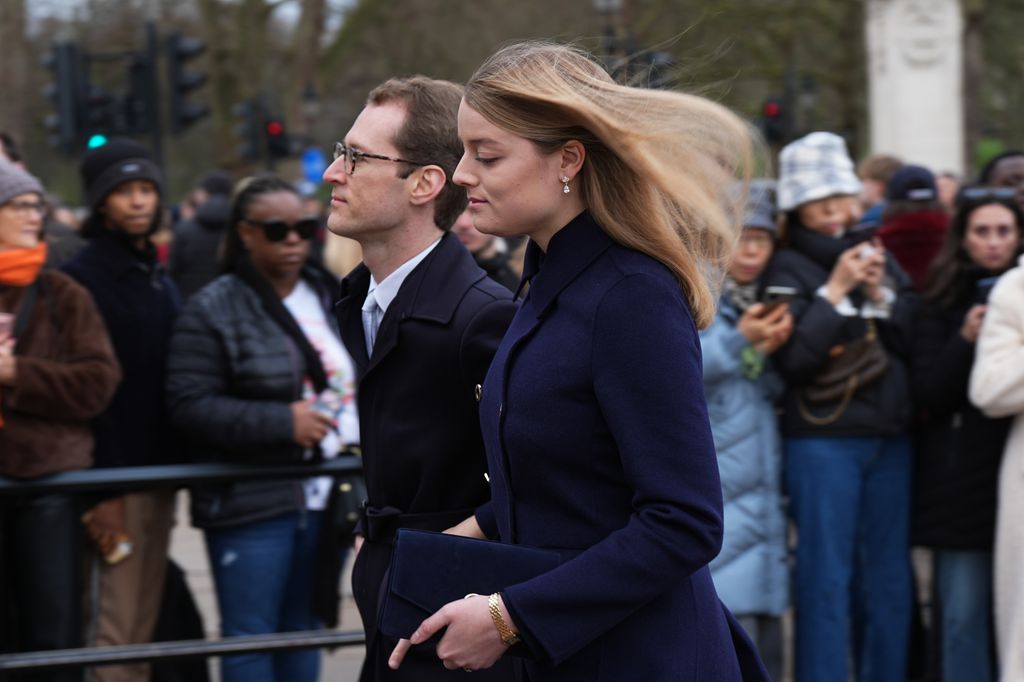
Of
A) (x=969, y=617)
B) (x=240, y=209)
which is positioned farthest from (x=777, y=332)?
(x=240, y=209)

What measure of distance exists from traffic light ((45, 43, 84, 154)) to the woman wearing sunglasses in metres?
11.4

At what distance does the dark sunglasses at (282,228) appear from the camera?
16.8 feet

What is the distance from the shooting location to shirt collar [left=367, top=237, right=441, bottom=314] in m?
3.47

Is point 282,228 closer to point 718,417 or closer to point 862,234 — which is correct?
point 718,417

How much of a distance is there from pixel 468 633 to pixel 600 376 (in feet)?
1.48

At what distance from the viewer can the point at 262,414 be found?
15.9 feet

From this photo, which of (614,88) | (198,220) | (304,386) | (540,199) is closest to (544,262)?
(540,199)

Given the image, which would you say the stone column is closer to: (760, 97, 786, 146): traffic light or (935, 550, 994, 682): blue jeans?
(760, 97, 786, 146): traffic light

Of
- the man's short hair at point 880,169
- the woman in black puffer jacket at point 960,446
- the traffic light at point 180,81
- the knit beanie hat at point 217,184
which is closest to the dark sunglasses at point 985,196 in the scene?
the woman in black puffer jacket at point 960,446

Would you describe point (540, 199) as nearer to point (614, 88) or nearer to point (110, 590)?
point (614, 88)

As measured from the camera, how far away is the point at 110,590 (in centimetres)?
509

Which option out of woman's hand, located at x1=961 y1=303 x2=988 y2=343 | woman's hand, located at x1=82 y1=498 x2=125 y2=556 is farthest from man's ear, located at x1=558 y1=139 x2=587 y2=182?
woman's hand, located at x1=961 y1=303 x2=988 y2=343

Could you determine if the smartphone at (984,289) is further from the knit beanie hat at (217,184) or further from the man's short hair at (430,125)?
the knit beanie hat at (217,184)

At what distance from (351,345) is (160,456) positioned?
1.99 metres
